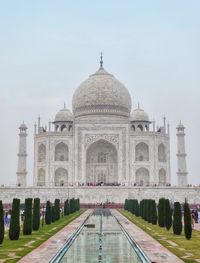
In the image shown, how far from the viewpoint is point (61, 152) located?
34594 mm

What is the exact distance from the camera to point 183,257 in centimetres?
761

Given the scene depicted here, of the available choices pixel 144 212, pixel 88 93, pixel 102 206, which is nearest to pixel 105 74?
pixel 88 93

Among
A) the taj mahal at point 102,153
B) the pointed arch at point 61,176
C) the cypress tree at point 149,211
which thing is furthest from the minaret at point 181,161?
the cypress tree at point 149,211

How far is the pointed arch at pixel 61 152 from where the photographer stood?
113 ft

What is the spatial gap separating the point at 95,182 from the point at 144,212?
16.8 meters

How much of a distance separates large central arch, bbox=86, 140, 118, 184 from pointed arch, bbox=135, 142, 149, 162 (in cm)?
172

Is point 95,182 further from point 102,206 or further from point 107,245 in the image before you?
point 107,245

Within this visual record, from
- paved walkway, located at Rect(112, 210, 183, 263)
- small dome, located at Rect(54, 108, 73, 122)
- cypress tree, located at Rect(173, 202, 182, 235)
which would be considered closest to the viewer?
paved walkway, located at Rect(112, 210, 183, 263)

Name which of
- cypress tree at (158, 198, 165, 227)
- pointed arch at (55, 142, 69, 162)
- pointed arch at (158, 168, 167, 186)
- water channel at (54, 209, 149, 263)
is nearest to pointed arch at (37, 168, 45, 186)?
pointed arch at (55, 142, 69, 162)

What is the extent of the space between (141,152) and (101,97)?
226 inches

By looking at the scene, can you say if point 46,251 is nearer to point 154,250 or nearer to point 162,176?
point 154,250

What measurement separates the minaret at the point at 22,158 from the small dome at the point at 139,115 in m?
9.46

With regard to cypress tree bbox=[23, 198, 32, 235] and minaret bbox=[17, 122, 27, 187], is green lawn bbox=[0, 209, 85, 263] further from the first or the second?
minaret bbox=[17, 122, 27, 187]

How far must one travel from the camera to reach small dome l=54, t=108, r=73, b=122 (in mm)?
37750
